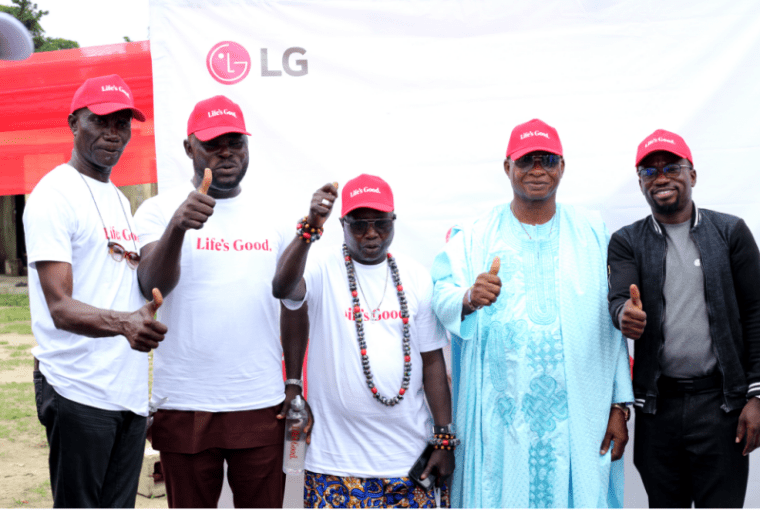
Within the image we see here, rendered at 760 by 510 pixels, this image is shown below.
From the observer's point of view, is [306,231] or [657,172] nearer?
[306,231]

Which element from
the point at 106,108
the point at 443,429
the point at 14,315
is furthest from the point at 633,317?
the point at 14,315

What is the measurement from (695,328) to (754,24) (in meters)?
1.76

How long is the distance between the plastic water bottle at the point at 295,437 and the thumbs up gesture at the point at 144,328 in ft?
2.58

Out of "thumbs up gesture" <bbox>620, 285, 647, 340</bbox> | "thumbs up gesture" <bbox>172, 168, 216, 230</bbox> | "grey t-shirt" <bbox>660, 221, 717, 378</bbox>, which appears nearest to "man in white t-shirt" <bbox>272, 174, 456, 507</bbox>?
"thumbs up gesture" <bbox>172, 168, 216, 230</bbox>

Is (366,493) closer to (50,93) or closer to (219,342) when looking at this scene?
(219,342)

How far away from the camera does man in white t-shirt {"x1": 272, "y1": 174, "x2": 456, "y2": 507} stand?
8.32ft

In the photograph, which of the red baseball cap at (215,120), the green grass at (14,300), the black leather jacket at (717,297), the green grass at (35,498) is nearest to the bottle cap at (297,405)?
the red baseball cap at (215,120)

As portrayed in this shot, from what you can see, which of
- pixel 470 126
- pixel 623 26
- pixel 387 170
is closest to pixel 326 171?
pixel 387 170

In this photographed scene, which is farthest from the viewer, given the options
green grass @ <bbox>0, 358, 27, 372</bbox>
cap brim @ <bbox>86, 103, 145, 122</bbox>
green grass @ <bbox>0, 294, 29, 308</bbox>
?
green grass @ <bbox>0, 294, 29, 308</bbox>

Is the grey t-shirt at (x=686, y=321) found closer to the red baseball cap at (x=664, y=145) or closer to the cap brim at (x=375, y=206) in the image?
the red baseball cap at (x=664, y=145)

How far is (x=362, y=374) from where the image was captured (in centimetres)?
255

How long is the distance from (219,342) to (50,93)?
2.08 meters

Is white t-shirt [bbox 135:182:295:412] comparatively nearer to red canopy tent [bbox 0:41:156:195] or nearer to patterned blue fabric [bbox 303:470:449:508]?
patterned blue fabric [bbox 303:470:449:508]

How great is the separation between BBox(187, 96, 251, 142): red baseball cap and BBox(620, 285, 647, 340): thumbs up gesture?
1.55 m
